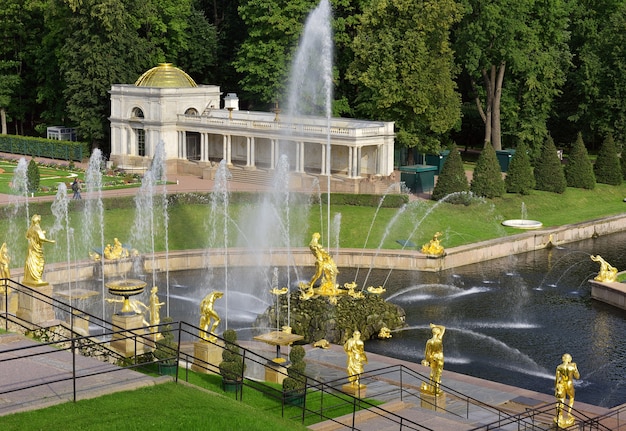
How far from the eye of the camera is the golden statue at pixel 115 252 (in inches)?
2288

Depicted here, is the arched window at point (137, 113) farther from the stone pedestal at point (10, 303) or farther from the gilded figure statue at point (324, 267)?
the stone pedestal at point (10, 303)

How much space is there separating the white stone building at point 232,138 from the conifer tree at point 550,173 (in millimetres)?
9751

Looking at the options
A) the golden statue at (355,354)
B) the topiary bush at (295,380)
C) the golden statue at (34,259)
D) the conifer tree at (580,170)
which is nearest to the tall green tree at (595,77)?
the conifer tree at (580,170)

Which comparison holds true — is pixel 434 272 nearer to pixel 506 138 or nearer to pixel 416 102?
pixel 416 102

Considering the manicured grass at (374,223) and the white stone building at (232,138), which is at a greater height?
the white stone building at (232,138)

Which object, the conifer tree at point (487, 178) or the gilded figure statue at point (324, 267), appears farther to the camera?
the conifer tree at point (487, 178)

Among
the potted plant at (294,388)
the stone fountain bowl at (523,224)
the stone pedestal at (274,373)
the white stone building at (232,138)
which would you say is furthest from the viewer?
the white stone building at (232,138)

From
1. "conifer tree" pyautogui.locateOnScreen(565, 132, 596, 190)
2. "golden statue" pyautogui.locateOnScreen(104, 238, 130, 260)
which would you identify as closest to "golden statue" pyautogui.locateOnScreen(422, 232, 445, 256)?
"golden statue" pyautogui.locateOnScreen(104, 238, 130, 260)

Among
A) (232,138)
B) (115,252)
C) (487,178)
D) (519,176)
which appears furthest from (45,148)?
(519,176)

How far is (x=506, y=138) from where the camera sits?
307 feet

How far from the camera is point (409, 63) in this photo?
80.2m

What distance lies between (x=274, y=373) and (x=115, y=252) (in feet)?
76.1

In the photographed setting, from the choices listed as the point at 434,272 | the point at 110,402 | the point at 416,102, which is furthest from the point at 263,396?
the point at 416,102

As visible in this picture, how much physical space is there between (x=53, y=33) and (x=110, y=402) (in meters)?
71.8
